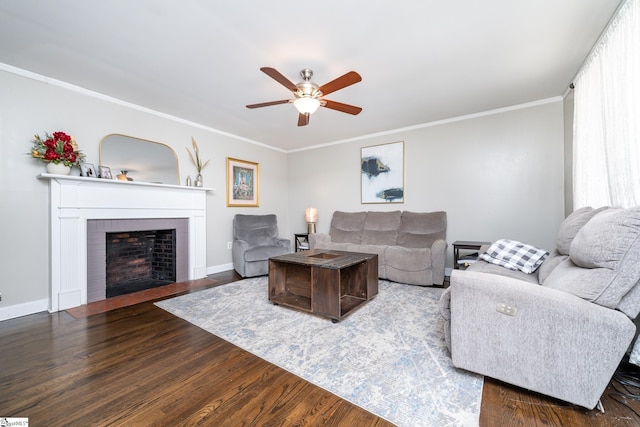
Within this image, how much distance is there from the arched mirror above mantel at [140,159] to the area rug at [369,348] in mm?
1752

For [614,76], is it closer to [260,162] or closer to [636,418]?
[636,418]

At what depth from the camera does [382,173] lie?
4.51 m

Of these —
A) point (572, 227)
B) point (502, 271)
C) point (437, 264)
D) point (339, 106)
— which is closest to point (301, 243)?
point (437, 264)

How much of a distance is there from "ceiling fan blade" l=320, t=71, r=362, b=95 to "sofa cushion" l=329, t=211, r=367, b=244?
2.58 metres

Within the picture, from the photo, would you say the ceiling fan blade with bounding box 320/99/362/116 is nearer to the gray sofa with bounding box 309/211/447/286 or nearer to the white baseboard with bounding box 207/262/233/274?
the gray sofa with bounding box 309/211/447/286

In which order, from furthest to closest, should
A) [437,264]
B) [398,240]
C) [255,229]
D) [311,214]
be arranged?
[311,214], [255,229], [398,240], [437,264]

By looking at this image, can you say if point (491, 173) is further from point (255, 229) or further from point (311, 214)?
point (255, 229)

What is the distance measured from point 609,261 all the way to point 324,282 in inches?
71.2

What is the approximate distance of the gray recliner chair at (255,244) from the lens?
3863mm

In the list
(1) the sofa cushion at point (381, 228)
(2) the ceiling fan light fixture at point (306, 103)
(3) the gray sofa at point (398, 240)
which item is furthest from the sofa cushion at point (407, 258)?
(2) the ceiling fan light fixture at point (306, 103)

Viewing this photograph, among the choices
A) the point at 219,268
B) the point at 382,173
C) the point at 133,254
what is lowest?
the point at 219,268

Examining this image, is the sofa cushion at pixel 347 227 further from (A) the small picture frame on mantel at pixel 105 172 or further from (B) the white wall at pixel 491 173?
(A) the small picture frame on mantel at pixel 105 172

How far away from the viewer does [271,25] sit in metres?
1.93

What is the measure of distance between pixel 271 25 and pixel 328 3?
0.47m
